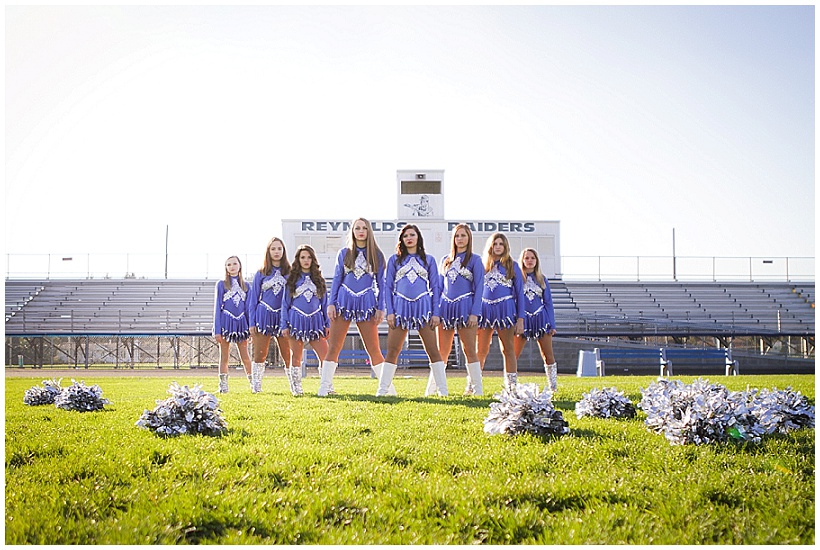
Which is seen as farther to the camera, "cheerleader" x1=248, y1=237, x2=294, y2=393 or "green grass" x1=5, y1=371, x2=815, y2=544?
"cheerleader" x1=248, y1=237, x2=294, y2=393

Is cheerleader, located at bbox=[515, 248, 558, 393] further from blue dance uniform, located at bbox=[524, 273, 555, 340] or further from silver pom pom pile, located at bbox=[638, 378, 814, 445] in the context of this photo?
silver pom pom pile, located at bbox=[638, 378, 814, 445]

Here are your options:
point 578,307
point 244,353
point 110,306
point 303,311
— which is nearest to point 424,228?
point 578,307

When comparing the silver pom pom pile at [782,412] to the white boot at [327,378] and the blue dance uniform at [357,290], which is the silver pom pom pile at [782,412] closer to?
the blue dance uniform at [357,290]

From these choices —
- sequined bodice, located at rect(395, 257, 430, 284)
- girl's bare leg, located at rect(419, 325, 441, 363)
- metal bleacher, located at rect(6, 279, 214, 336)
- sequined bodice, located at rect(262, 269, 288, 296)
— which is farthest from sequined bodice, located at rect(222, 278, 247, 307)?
metal bleacher, located at rect(6, 279, 214, 336)

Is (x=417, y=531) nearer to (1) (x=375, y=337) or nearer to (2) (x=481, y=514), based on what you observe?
(2) (x=481, y=514)

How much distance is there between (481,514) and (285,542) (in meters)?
0.63

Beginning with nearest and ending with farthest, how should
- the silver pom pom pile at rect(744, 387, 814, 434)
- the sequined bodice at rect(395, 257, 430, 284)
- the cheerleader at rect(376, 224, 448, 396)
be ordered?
the silver pom pom pile at rect(744, 387, 814, 434)
the cheerleader at rect(376, 224, 448, 396)
the sequined bodice at rect(395, 257, 430, 284)

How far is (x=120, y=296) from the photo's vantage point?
2833cm

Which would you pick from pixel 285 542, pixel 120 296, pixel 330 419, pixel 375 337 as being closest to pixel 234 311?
pixel 375 337

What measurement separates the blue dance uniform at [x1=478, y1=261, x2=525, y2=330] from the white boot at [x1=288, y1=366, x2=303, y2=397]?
1.95 m

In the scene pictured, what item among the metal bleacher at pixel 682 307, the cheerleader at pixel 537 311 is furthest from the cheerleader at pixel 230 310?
the metal bleacher at pixel 682 307

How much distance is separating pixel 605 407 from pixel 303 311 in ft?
12.2

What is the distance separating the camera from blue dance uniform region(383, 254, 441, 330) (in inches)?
259

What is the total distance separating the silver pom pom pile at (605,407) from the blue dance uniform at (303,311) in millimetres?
3484
